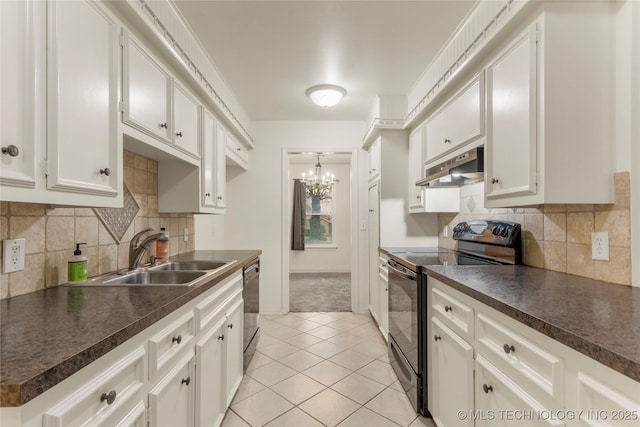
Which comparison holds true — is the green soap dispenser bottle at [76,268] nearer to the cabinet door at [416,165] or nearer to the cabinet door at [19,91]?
the cabinet door at [19,91]

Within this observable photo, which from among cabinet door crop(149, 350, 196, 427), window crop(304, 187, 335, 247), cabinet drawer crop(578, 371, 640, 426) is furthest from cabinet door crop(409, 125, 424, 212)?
window crop(304, 187, 335, 247)

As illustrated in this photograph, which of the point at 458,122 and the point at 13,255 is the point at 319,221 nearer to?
the point at 458,122

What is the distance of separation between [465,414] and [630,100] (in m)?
1.48

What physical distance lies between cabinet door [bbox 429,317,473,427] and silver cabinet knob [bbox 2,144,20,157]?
175cm

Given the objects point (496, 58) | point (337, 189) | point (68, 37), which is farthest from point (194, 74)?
point (337, 189)

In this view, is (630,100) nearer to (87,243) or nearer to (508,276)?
(508,276)

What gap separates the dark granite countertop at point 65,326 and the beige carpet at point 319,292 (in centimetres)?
305

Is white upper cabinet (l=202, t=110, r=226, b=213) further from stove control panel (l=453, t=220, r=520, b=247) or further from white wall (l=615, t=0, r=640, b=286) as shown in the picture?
white wall (l=615, t=0, r=640, b=286)

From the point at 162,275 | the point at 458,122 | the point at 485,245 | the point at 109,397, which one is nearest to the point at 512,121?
the point at 458,122

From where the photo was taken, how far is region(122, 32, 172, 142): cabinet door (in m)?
1.38

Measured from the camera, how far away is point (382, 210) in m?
3.17

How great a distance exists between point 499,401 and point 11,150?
1760 mm

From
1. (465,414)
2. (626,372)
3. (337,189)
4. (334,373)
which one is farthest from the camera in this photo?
(337,189)

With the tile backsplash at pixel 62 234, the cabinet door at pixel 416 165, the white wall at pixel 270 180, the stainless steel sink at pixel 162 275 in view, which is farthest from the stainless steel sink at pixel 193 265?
the cabinet door at pixel 416 165
